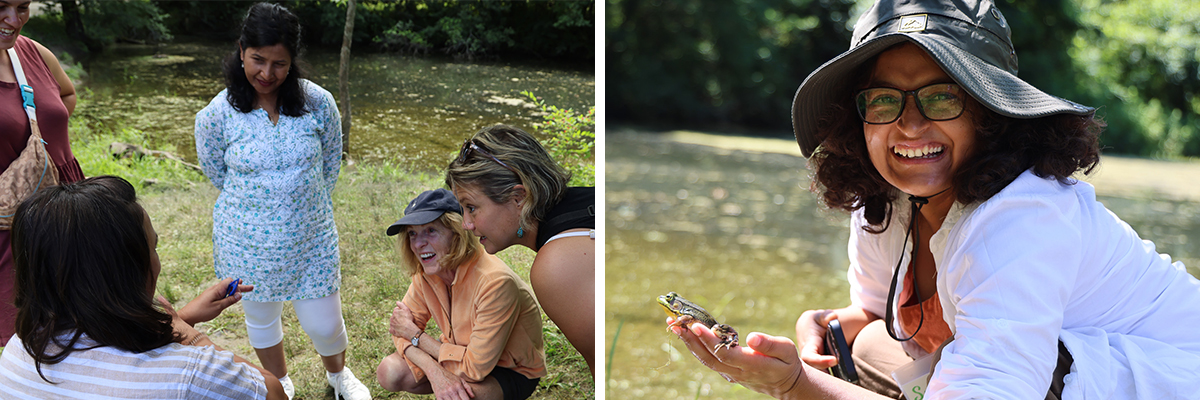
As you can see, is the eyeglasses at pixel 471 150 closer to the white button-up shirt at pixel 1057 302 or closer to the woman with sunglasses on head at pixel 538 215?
the woman with sunglasses on head at pixel 538 215

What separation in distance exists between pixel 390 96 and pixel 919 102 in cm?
771

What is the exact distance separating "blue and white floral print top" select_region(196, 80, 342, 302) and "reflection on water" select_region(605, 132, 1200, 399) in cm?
134

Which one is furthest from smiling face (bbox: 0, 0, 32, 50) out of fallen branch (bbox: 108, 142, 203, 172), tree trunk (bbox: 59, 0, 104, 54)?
tree trunk (bbox: 59, 0, 104, 54)

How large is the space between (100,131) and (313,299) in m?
7.42

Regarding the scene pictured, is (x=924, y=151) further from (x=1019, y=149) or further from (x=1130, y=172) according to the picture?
(x=1130, y=172)

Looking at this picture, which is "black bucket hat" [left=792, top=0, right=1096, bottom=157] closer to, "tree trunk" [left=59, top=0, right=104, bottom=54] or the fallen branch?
the fallen branch

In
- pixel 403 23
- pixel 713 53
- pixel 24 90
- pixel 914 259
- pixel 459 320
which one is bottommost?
pixel 713 53

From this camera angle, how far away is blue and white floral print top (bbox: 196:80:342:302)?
101 inches

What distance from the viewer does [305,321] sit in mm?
2795

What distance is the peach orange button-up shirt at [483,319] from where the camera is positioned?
7.45ft

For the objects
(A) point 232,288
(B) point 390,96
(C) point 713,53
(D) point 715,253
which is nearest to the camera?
(A) point 232,288

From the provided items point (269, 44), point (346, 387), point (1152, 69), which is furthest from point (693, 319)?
point (1152, 69)

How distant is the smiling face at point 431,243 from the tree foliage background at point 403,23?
14.7 feet

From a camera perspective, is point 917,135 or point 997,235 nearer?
point 997,235
